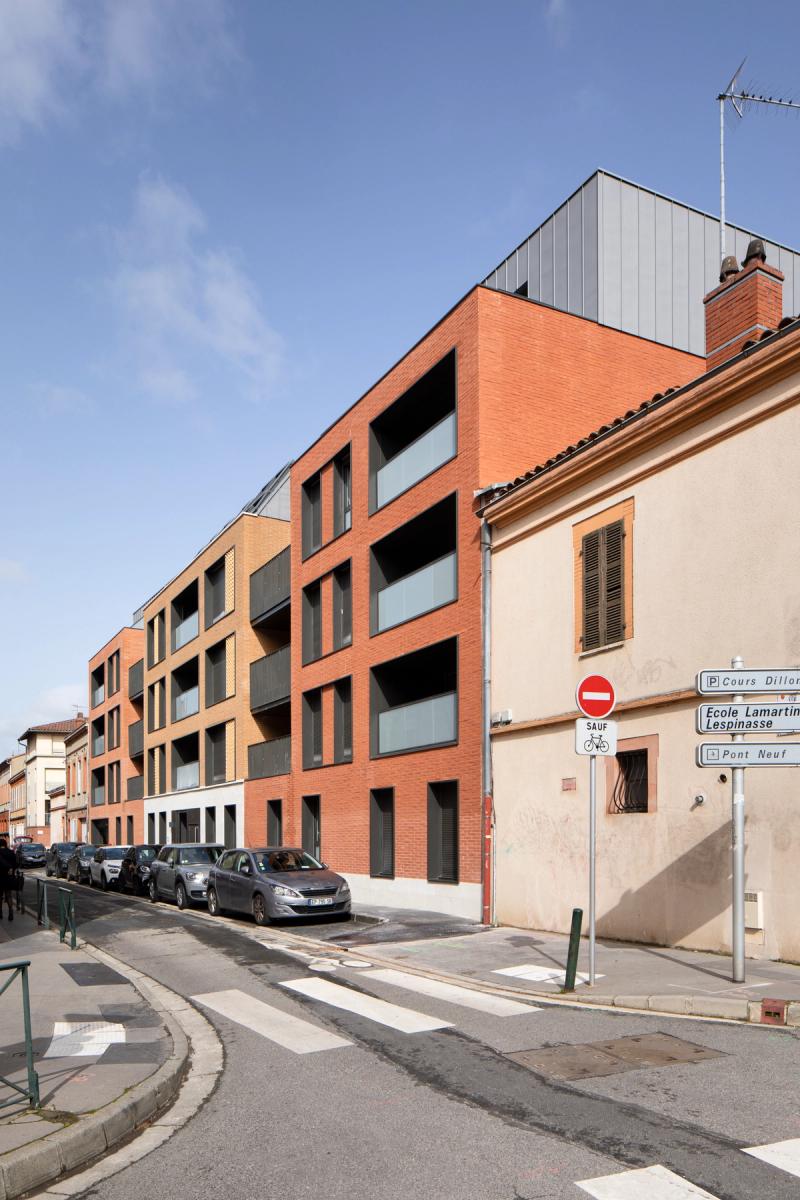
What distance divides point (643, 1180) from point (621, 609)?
10269mm

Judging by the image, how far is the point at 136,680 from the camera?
51031mm

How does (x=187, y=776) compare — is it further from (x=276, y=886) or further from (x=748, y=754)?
(x=748, y=754)

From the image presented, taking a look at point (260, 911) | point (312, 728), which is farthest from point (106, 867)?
point (260, 911)

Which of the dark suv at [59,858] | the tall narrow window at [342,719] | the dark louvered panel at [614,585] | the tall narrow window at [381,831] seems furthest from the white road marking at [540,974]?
the dark suv at [59,858]

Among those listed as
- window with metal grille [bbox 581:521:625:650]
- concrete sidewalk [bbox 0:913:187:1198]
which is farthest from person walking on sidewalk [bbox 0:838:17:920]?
window with metal grille [bbox 581:521:625:650]

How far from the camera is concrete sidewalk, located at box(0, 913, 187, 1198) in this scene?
565 centimetres

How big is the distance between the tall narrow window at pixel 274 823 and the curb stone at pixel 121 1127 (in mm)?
20656

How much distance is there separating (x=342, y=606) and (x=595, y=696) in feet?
50.3

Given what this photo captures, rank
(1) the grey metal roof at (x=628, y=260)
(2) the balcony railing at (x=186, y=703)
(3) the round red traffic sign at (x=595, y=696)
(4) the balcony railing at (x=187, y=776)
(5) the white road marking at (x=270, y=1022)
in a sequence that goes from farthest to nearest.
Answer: (2) the balcony railing at (x=186, y=703), (4) the balcony railing at (x=187, y=776), (1) the grey metal roof at (x=628, y=260), (3) the round red traffic sign at (x=595, y=696), (5) the white road marking at (x=270, y=1022)

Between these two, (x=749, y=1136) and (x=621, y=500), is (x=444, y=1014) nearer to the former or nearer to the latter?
(x=749, y=1136)

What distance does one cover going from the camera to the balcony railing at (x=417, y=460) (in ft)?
67.6

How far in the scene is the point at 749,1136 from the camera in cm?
573

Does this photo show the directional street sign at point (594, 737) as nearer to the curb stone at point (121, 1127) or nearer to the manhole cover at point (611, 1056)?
the manhole cover at point (611, 1056)

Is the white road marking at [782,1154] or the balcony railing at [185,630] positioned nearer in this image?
the white road marking at [782,1154]
